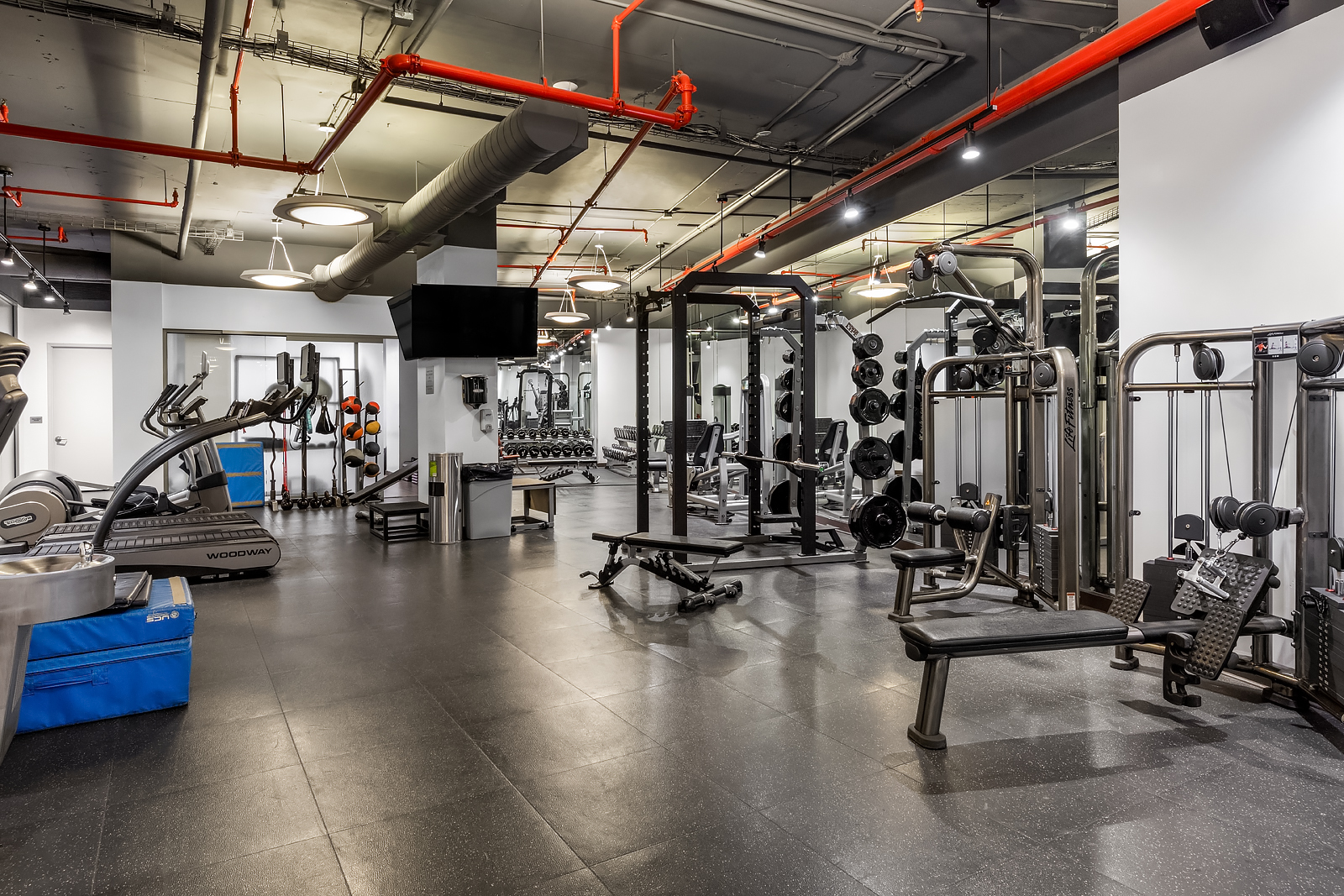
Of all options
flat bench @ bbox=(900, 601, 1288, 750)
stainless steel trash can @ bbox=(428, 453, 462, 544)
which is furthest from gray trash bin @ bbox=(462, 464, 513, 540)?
flat bench @ bbox=(900, 601, 1288, 750)

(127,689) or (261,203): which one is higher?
(261,203)

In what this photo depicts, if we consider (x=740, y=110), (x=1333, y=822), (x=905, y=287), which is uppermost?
(x=740, y=110)

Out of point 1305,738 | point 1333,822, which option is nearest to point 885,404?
point 1305,738

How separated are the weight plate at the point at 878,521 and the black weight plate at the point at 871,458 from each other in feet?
6.37

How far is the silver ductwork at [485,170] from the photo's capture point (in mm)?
5047

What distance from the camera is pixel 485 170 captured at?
5680 millimetres

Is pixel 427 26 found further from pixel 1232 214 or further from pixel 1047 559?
pixel 1047 559

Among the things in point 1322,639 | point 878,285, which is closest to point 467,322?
point 878,285

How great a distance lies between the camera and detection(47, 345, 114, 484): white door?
474 inches

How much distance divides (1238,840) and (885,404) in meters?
5.57

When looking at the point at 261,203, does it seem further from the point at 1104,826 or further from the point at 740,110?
the point at 1104,826

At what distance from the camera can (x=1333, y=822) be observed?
2244 millimetres

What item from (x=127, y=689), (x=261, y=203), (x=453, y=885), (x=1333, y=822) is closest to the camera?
(x=453, y=885)

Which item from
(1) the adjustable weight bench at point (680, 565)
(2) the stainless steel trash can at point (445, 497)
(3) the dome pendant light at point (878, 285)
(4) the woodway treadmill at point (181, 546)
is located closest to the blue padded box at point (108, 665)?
(4) the woodway treadmill at point (181, 546)
